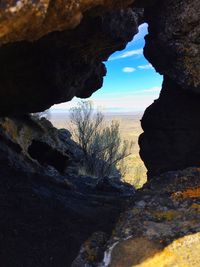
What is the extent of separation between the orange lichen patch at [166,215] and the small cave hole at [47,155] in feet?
25.7

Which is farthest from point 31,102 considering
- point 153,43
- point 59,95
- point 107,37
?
point 153,43

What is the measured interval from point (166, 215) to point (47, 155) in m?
8.61

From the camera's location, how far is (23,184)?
1159cm

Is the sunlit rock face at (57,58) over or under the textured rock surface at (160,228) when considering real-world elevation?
over

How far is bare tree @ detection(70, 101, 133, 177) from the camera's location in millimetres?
23009

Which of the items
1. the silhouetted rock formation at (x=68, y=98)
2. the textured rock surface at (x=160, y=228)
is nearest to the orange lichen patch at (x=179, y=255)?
the textured rock surface at (x=160, y=228)

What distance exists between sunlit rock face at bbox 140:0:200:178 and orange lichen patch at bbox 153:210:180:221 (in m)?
3.03

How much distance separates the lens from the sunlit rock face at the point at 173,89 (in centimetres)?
922

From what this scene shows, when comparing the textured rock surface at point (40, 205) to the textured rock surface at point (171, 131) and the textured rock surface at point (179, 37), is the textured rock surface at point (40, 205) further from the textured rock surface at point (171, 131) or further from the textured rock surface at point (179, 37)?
the textured rock surface at point (179, 37)

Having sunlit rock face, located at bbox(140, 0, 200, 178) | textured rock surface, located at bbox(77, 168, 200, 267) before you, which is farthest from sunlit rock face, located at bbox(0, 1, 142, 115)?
textured rock surface, located at bbox(77, 168, 200, 267)

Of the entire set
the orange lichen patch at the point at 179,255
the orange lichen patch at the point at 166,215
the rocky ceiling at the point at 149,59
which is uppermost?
the rocky ceiling at the point at 149,59

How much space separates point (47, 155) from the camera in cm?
1559

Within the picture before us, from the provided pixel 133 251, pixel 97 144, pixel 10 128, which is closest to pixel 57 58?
pixel 10 128

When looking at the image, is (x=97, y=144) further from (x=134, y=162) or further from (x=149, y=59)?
(x=134, y=162)
